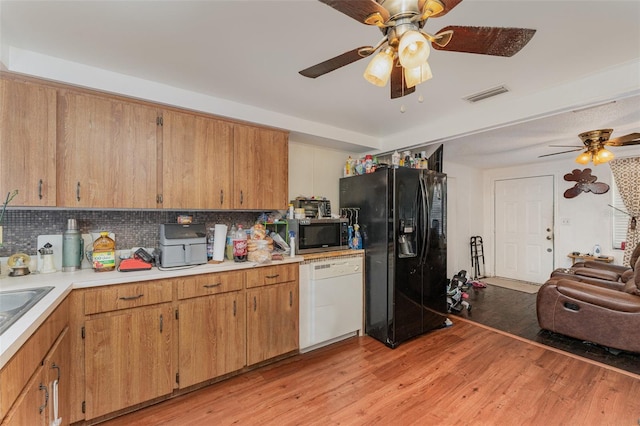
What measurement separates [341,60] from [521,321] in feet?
12.2

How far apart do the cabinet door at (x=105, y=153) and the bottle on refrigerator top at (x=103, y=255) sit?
261 mm

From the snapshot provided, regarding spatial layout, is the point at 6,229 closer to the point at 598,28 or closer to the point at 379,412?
the point at 379,412

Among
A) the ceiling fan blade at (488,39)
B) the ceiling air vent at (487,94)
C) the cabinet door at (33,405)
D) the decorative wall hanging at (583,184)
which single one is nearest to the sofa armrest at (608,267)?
the decorative wall hanging at (583,184)

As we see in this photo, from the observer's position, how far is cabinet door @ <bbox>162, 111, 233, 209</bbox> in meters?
2.15

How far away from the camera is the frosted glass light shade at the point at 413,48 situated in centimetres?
100

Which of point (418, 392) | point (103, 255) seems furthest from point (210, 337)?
point (418, 392)

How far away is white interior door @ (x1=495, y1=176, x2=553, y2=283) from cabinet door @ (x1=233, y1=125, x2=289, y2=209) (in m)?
4.78

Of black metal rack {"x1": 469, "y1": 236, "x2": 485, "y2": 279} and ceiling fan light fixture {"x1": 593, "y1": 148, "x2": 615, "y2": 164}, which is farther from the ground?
ceiling fan light fixture {"x1": 593, "y1": 148, "x2": 615, "y2": 164}

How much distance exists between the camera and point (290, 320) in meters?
2.47

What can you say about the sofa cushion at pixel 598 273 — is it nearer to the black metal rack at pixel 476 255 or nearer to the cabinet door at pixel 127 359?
the black metal rack at pixel 476 255

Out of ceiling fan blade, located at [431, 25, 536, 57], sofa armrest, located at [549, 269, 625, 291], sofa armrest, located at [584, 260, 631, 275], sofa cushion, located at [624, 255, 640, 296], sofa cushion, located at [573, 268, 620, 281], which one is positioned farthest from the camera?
sofa armrest, located at [584, 260, 631, 275]

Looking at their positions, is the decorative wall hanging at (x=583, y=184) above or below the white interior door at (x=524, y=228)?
above

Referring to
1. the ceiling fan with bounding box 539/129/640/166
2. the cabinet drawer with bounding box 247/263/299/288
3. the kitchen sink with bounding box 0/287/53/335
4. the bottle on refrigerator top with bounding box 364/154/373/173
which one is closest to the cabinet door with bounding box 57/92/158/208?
the kitchen sink with bounding box 0/287/53/335

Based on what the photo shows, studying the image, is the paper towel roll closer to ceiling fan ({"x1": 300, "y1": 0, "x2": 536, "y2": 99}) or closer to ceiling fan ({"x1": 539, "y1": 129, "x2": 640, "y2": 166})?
ceiling fan ({"x1": 300, "y1": 0, "x2": 536, "y2": 99})
